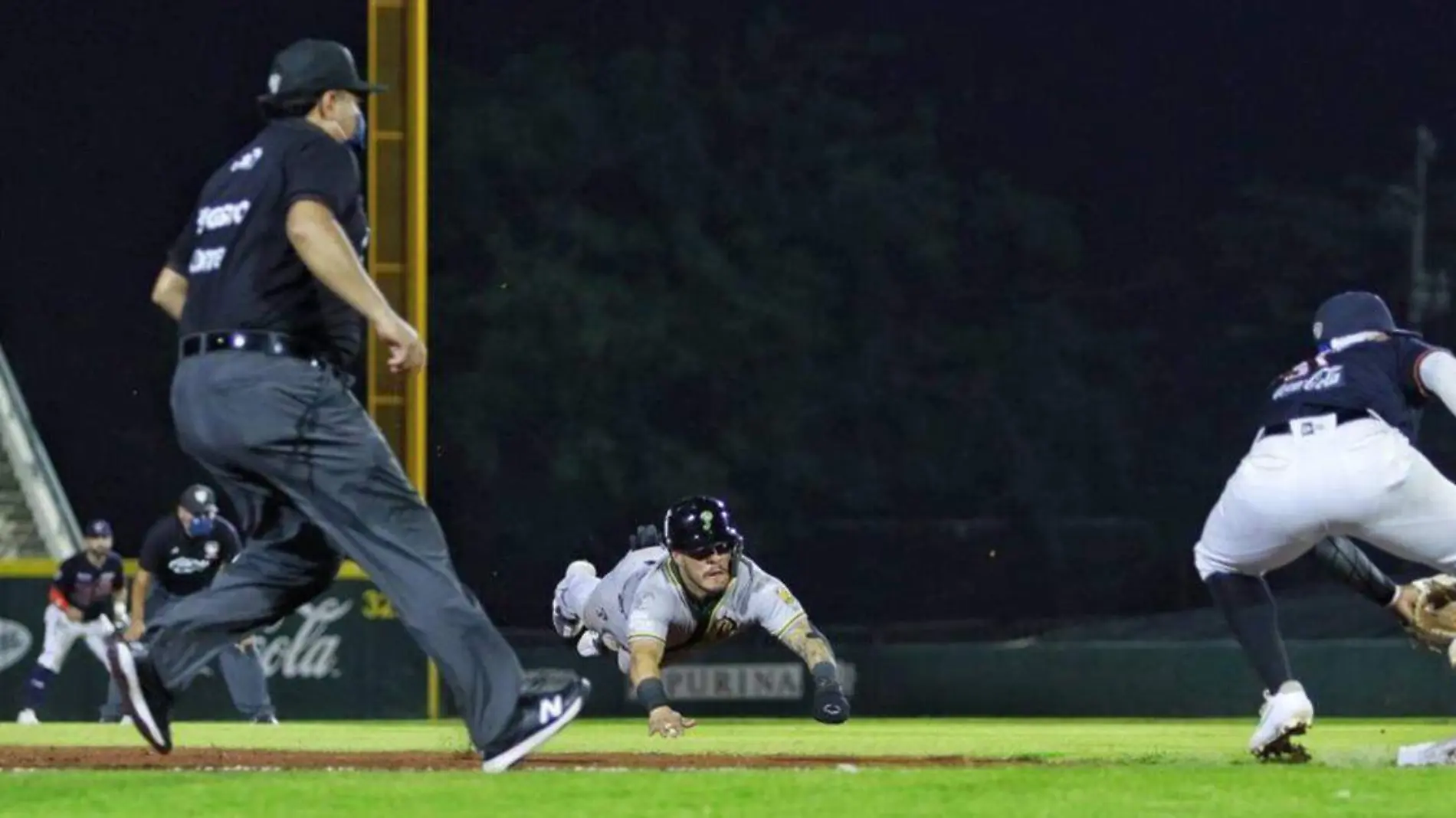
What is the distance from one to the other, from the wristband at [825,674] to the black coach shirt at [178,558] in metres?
8.50

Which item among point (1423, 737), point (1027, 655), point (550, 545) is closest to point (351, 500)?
point (1423, 737)

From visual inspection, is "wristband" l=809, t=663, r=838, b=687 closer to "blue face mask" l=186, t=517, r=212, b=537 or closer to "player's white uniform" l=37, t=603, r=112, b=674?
"blue face mask" l=186, t=517, r=212, b=537

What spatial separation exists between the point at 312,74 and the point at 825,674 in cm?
317

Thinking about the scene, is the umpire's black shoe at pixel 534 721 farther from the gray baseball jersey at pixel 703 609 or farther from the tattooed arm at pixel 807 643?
the gray baseball jersey at pixel 703 609

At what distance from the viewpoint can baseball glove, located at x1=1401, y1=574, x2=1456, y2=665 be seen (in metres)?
8.81

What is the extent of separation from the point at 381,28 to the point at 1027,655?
618 centimetres

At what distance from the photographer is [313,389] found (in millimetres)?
6750

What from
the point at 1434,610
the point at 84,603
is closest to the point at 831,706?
the point at 1434,610

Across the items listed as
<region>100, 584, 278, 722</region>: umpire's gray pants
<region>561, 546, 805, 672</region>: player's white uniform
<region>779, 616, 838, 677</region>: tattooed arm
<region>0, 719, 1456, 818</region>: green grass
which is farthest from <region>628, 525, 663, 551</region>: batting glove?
<region>100, 584, 278, 722</region>: umpire's gray pants

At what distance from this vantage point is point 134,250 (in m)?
26.0

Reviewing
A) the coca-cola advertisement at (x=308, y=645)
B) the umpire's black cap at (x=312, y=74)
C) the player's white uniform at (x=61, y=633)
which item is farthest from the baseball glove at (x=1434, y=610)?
the player's white uniform at (x=61, y=633)

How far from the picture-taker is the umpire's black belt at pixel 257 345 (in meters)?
6.78

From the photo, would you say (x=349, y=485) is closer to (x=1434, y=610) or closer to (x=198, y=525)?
(x=1434, y=610)

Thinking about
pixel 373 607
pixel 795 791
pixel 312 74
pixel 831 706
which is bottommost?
pixel 373 607
